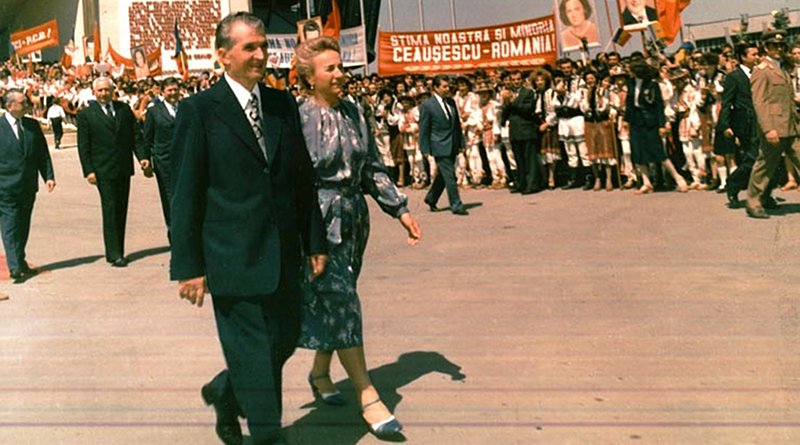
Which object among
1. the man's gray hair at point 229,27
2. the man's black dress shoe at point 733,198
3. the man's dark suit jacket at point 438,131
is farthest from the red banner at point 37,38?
the man's gray hair at point 229,27

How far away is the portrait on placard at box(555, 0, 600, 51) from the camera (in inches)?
693

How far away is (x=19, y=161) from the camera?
9.78m

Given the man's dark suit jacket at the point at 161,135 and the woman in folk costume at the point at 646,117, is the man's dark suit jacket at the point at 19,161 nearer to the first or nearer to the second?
the man's dark suit jacket at the point at 161,135

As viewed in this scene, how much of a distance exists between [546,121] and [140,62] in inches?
860

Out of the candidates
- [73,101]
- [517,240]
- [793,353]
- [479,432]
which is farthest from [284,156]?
[73,101]

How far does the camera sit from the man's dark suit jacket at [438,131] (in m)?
13.7

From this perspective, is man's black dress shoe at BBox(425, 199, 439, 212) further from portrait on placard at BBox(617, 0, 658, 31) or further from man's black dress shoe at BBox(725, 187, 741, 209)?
portrait on placard at BBox(617, 0, 658, 31)

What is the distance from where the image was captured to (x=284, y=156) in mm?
4207

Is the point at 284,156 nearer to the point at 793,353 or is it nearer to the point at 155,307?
the point at 793,353

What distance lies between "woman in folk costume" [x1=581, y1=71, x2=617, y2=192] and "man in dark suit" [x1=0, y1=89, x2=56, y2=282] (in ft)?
26.1

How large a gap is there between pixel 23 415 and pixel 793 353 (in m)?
4.01

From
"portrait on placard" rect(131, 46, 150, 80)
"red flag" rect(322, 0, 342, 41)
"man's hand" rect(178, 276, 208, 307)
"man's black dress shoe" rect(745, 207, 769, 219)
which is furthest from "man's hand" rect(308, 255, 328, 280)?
"portrait on placard" rect(131, 46, 150, 80)

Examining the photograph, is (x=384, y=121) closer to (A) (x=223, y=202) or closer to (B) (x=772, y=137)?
(B) (x=772, y=137)

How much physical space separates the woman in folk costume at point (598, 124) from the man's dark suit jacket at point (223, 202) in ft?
37.0
